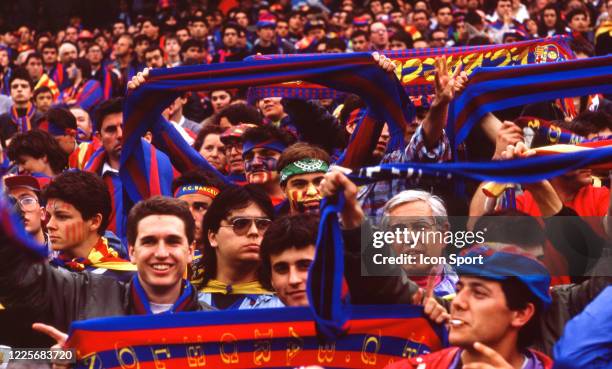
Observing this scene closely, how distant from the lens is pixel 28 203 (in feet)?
21.0

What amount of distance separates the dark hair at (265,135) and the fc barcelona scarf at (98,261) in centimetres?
157

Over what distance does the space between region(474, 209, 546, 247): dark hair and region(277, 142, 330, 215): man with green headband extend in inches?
58.1

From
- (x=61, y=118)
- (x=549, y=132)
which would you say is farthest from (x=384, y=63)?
(x=61, y=118)

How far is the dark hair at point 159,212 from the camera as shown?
531 cm

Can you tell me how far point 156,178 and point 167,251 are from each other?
2511 mm

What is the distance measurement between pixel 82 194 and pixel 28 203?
0.34 m

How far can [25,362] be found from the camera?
4.95 m

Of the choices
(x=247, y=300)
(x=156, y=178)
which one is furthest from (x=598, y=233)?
(x=156, y=178)

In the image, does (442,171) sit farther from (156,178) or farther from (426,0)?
(426,0)

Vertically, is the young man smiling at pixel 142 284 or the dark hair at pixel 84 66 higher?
the young man smiling at pixel 142 284

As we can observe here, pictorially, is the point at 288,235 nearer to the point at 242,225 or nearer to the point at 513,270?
the point at 242,225

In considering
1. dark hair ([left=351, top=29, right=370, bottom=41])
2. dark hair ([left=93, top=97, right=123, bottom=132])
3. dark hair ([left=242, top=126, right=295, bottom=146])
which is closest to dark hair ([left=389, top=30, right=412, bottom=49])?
dark hair ([left=351, top=29, right=370, bottom=41])

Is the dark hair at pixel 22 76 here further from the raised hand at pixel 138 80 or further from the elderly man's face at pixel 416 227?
the elderly man's face at pixel 416 227

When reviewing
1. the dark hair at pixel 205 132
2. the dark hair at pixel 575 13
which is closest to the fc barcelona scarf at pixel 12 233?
the dark hair at pixel 205 132
